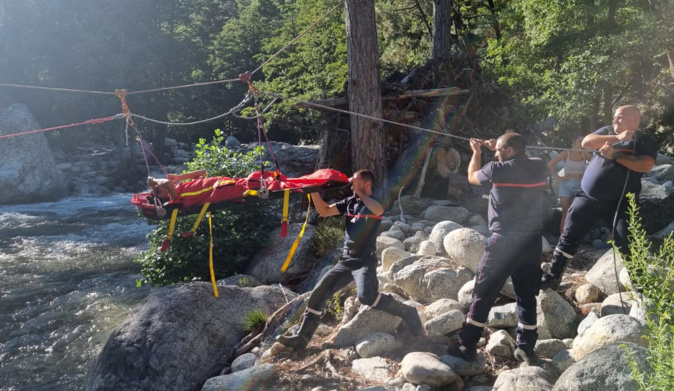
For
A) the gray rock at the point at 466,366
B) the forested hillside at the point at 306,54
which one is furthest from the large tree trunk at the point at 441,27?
the gray rock at the point at 466,366

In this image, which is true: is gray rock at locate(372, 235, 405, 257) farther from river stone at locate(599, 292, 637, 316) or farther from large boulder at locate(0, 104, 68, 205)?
large boulder at locate(0, 104, 68, 205)

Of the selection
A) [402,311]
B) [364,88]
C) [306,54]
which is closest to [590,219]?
[402,311]

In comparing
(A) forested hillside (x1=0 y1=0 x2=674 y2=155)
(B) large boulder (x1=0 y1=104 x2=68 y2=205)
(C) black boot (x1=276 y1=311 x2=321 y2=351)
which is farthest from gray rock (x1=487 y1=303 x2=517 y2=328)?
(B) large boulder (x1=0 y1=104 x2=68 y2=205)

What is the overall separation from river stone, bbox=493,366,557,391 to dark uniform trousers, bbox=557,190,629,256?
1.54 meters

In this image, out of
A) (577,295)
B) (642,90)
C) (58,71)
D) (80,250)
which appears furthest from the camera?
(58,71)

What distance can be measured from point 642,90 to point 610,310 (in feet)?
50.4

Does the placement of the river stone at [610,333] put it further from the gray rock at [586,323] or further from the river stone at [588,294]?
the river stone at [588,294]

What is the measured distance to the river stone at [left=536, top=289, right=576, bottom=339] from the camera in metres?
5.14

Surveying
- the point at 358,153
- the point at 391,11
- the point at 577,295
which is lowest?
the point at 577,295

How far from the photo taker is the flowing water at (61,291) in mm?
7516

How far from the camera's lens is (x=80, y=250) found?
13555 mm

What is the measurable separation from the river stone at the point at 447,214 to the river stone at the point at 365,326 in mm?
4118

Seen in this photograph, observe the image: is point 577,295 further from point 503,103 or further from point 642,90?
point 642,90

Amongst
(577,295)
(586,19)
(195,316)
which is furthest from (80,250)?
(586,19)
